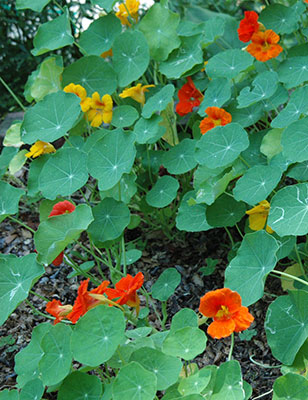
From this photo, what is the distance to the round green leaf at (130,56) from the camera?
2535mm

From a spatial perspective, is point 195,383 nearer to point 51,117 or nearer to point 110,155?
point 110,155

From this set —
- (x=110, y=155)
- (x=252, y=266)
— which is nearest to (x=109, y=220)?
(x=110, y=155)

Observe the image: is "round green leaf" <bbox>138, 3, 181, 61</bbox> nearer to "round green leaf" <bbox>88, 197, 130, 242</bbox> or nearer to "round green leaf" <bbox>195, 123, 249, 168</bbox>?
"round green leaf" <bbox>195, 123, 249, 168</bbox>

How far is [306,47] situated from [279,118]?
0.61 m

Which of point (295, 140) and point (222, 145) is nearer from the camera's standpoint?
point (295, 140)

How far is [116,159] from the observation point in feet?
6.93

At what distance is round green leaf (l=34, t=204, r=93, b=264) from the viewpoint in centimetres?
182

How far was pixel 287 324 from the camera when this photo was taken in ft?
5.59

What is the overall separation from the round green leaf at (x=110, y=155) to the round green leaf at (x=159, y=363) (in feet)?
2.37

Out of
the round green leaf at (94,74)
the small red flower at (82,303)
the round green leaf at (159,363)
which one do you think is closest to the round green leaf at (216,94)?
the round green leaf at (94,74)

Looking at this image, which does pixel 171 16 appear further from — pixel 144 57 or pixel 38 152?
pixel 38 152

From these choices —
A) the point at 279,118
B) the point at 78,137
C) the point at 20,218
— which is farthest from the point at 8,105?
the point at 279,118

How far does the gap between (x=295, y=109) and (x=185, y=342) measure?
101 cm

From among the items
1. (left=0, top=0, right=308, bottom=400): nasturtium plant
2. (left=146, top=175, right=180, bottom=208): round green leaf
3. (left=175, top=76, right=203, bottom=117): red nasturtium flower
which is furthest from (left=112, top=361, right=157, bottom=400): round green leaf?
(left=175, top=76, right=203, bottom=117): red nasturtium flower
